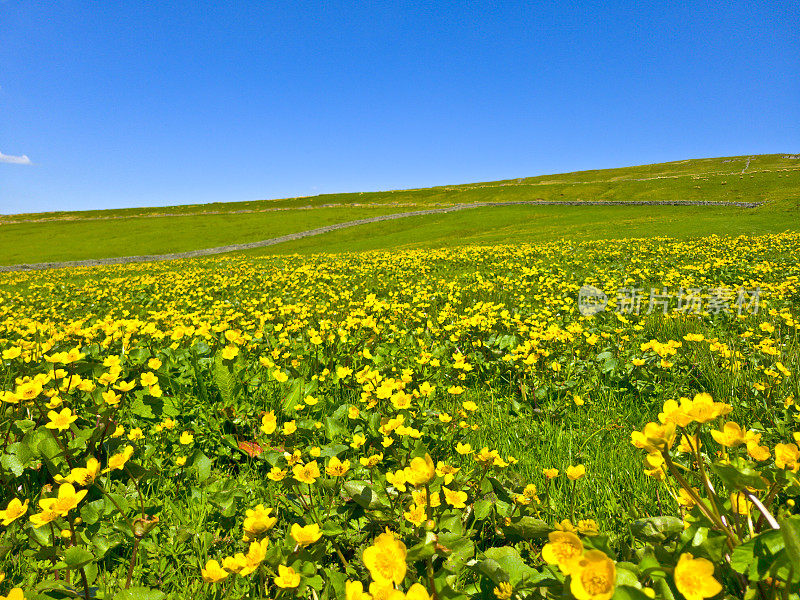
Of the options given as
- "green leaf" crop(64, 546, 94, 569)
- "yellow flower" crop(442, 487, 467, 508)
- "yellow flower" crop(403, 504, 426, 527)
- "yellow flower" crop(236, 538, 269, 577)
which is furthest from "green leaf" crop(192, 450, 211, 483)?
"yellow flower" crop(442, 487, 467, 508)

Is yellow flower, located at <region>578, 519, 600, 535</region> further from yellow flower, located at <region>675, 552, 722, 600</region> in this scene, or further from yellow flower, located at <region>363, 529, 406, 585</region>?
yellow flower, located at <region>363, 529, 406, 585</region>

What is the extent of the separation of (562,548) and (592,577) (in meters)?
0.12

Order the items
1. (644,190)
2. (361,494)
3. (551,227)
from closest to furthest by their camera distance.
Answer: (361,494), (551,227), (644,190)

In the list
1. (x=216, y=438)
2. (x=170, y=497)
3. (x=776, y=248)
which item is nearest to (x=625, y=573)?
(x=170, y=497)

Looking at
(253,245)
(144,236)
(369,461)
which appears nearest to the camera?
(369,461)

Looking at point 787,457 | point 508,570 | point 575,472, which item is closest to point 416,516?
point 508,570

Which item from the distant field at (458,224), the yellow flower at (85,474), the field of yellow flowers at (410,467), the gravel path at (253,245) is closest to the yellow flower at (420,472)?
the field of yellow flowers at (410,467)

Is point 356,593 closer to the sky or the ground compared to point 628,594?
closer to the ground

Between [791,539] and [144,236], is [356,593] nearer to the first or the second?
[791,539]

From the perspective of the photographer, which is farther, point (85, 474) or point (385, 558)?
point (85, 474)

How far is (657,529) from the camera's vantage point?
1.43 metres

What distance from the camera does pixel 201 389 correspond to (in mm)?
3266

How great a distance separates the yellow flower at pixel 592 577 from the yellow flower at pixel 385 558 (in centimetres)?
45

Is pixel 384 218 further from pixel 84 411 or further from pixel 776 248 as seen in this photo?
pixel 84 411
